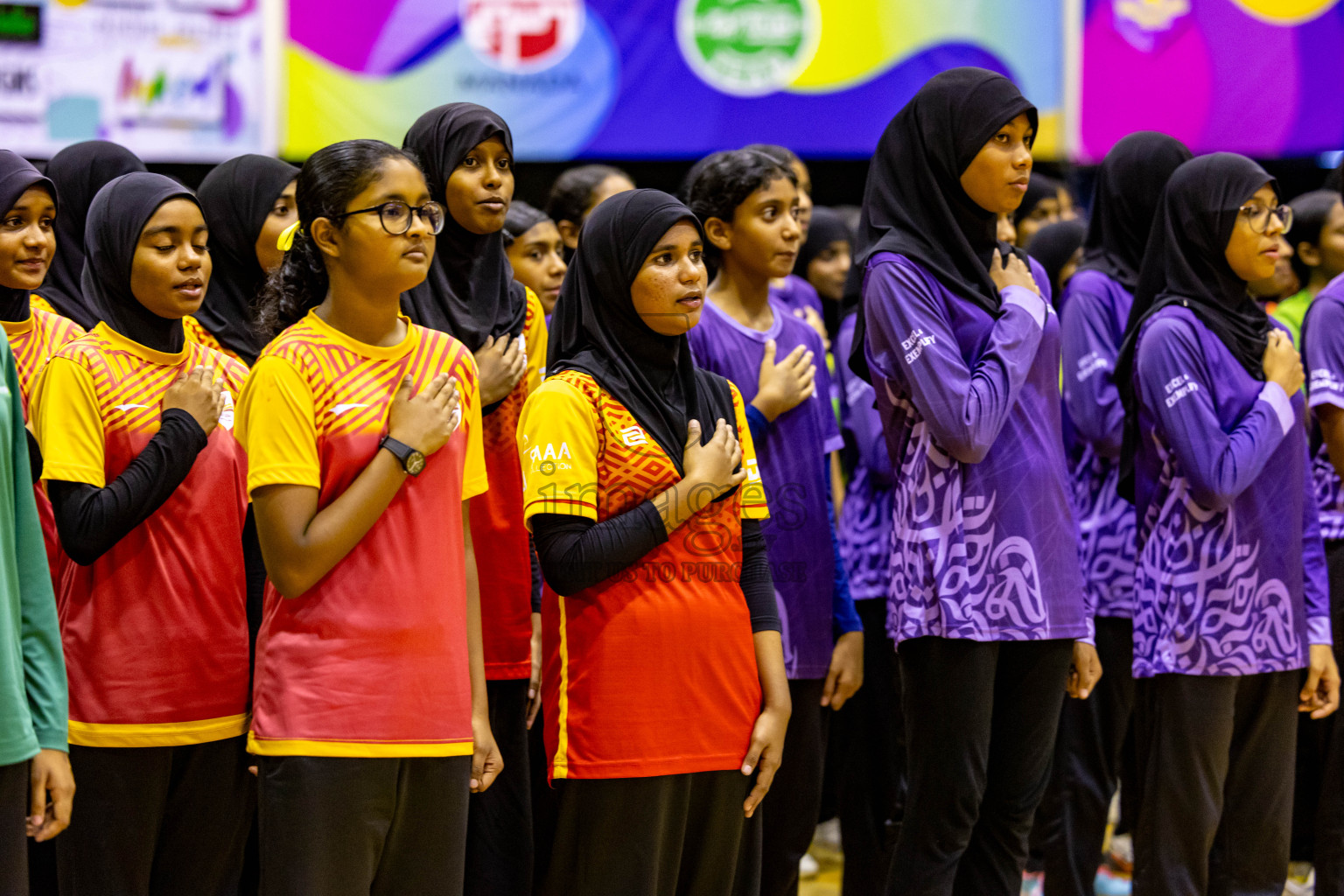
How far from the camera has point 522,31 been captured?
Answer: 20.0 ft

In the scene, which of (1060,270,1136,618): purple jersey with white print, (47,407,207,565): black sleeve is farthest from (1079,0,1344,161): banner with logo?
(47,407,207,565): black sleeve

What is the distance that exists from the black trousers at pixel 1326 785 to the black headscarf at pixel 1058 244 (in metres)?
1.25

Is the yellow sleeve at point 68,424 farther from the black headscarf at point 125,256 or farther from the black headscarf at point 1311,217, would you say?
the black headscarf at point 1311,217

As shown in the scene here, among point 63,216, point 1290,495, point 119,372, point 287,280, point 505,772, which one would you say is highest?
point 63,216

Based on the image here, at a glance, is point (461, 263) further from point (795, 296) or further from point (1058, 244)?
point (1058, 244)

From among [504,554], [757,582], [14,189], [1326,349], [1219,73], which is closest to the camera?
[757,582]

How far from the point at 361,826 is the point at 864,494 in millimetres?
2449

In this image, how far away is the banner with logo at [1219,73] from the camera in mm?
6180

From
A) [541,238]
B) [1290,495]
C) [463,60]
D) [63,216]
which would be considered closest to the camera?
[1290,495]

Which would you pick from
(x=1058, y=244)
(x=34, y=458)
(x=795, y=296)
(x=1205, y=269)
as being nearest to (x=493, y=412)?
(x=34, y=458)

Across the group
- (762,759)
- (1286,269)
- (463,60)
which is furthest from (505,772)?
(463,60)

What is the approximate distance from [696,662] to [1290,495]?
5.27 ft

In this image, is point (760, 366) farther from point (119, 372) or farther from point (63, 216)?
point (63, 216)

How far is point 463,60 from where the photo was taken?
6094 mm
